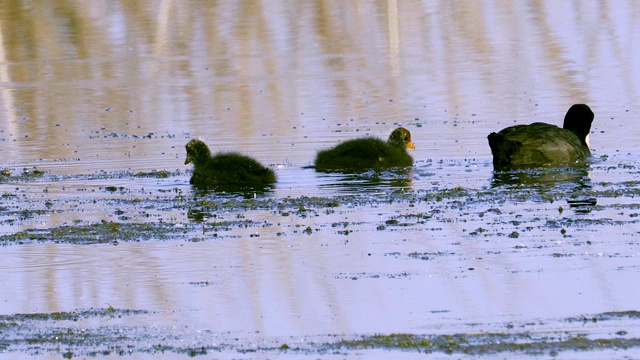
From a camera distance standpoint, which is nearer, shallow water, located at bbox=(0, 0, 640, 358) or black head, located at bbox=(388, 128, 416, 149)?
shallow water, located at bbox=(0, 0, 640, 358)

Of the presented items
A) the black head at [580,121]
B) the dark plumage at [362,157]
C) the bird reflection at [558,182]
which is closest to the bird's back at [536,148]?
the bird reflection at [558,182]

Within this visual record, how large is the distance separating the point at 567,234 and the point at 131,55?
17.3m

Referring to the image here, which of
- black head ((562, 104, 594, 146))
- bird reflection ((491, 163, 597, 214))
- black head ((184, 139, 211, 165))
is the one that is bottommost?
bird reflection ((491, 163, 597, 214))

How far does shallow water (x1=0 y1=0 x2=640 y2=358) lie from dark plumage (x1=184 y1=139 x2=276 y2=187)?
0.70ft

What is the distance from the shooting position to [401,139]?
15.2m

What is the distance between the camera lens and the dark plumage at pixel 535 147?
1421cm

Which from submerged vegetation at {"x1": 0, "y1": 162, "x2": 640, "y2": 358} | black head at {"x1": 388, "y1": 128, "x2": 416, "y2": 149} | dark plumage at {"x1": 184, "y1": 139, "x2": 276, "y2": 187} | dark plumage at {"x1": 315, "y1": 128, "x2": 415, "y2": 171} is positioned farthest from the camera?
black head at {"x1": 388, "y1": 128, "x2": 416, "y2": 149}

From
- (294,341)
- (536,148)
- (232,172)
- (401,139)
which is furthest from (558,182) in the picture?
(294,341)

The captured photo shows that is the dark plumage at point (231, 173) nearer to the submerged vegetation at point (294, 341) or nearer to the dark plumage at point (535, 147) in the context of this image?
the dark plumage at point (535, 147)

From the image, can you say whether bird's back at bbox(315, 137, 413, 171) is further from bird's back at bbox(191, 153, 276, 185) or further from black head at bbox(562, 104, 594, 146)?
black head at bbox(562, 104, 594, 146)

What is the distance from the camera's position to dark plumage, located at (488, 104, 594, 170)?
1421 cm

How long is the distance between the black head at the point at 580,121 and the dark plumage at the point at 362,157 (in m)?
2.03

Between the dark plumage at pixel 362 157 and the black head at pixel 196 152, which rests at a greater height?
the black head at pixel 196 152

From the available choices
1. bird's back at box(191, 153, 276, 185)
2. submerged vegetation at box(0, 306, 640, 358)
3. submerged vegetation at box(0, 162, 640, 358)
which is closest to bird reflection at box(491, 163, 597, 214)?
submerged vegetation at box(0, 162, 640, 358)
